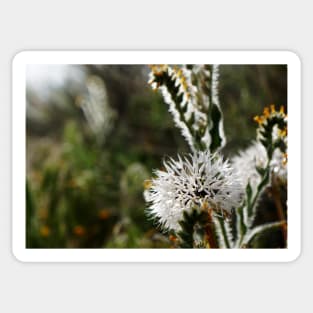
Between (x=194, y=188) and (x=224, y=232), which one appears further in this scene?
(x=224, y=232)

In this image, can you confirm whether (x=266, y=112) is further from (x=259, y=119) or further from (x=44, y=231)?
(x=44, y=231)
